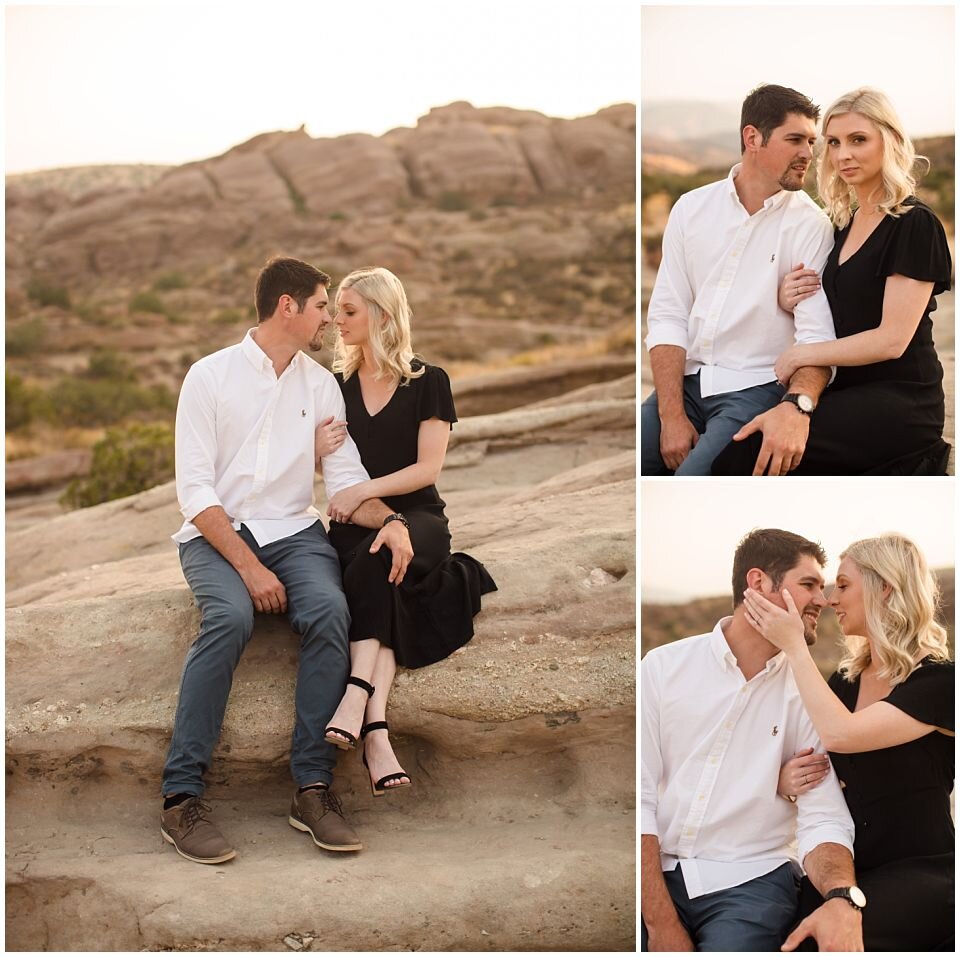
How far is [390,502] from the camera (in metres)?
4.28

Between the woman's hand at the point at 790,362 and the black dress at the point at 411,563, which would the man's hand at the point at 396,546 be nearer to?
the black dress at the point at 411,563

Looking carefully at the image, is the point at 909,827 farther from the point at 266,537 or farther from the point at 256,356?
the point at 256,356

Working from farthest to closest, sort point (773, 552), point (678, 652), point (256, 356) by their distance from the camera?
point (256, 356)
point (678, 652)
point (773, 552)

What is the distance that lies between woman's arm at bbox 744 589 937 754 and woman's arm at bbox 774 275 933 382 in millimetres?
776

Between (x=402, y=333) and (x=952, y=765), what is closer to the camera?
(x=952, y=765)

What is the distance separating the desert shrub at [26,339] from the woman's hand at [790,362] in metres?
27.9

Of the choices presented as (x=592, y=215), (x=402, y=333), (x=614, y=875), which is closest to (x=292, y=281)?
(x=402, y=333)

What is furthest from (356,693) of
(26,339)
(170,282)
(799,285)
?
(170,282)

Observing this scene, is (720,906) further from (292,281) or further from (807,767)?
(292,281)

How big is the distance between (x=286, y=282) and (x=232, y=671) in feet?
4.85

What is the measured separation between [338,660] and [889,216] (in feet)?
7.45

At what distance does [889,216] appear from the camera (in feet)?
10.6

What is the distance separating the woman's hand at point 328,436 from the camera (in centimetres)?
419

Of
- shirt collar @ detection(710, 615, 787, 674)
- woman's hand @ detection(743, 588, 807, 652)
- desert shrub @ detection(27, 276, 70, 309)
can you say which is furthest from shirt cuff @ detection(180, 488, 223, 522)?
desert shrub @ detection(27, 276, 70, 309)
